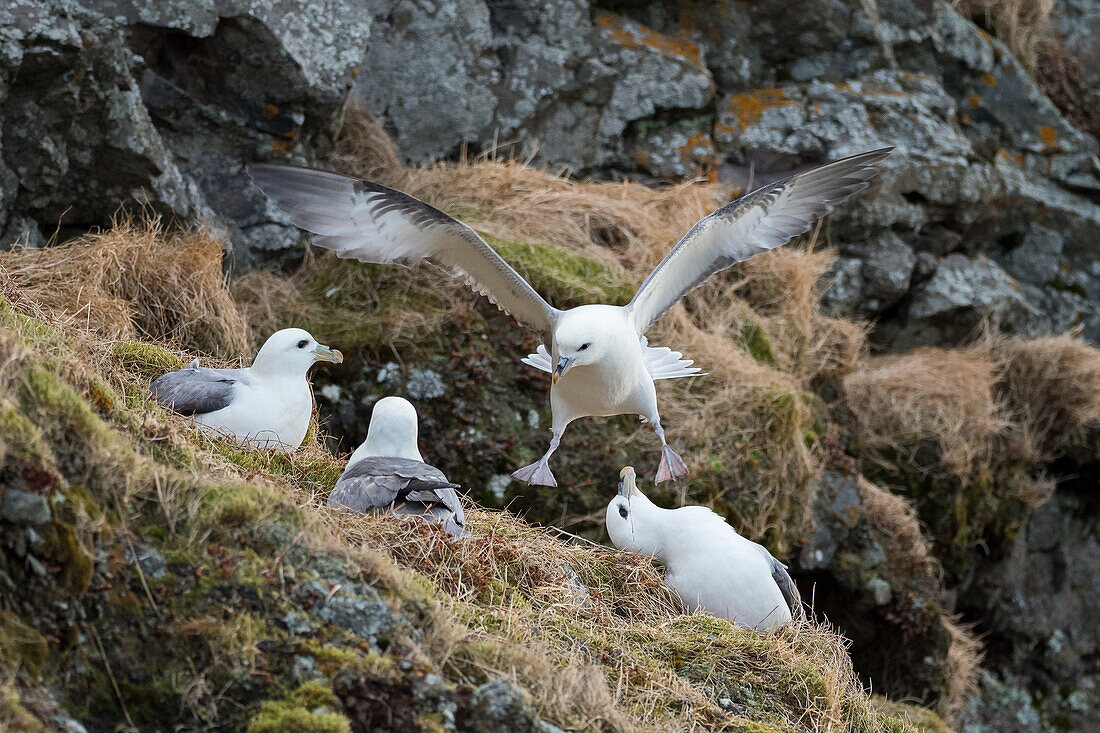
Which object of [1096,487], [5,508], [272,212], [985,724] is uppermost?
[5,508]

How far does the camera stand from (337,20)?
6109 mm

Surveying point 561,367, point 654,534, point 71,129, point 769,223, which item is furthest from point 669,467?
point 71,129

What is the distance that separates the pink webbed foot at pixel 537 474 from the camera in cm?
474

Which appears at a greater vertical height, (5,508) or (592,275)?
(5,508)

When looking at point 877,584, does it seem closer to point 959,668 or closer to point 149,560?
point 959,668

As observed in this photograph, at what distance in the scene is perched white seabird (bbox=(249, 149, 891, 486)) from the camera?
4.32 m

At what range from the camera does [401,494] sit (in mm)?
3570

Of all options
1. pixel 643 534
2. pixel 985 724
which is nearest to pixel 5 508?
pixel 643 534

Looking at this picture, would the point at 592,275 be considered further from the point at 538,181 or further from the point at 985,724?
the point at 985,724

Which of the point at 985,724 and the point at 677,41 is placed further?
the point at 677,41

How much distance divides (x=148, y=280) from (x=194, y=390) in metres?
1.39

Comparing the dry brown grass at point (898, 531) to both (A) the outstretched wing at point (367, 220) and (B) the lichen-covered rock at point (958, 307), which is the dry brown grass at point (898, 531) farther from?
(A) the outstretched wing at point (367, 220)

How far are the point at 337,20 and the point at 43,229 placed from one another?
212 centimetres

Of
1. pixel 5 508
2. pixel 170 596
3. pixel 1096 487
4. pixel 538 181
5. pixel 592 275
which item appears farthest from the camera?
pixel 1096 487
